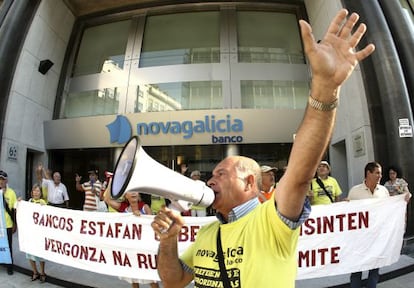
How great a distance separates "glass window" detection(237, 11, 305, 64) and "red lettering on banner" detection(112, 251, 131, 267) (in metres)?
10.5

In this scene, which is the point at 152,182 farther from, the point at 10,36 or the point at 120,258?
the point at 10,36

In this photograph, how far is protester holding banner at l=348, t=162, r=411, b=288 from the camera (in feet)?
15.4

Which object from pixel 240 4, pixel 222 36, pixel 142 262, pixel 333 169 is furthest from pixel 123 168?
pixel 240 4

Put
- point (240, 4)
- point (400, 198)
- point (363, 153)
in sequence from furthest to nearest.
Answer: point (240, 4) → point (363, 153) → point (400, 198)

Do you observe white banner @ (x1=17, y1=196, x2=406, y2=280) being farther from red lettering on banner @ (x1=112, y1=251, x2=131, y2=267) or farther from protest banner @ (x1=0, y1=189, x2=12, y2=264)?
protest banner @ (x1=0, y1=189, x2=12, y2=264)

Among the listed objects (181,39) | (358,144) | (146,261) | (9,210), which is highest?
(181,39)

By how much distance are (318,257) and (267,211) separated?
12.6ft

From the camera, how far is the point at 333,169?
11.9 m

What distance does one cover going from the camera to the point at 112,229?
532 centimetres

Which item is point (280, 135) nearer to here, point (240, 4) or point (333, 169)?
point (333, 169)

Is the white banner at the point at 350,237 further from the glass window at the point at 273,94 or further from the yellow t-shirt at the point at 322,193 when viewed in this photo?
the glass window at the point at 273,94

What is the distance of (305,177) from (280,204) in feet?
0.53

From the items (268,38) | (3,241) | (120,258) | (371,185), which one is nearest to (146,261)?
(120,258)

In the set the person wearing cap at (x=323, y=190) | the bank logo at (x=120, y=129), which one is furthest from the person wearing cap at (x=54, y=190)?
the person wearing cap at (x=323, y=190)
